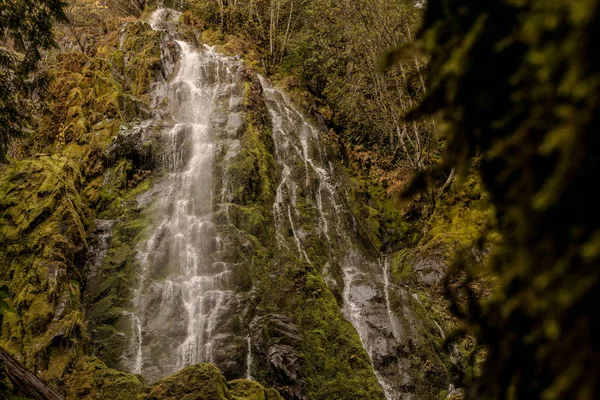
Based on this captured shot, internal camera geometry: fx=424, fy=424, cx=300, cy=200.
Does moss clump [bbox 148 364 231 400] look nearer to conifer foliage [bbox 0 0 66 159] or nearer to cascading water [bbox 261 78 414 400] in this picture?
conifer foliage [bbox 0 0 66 159]

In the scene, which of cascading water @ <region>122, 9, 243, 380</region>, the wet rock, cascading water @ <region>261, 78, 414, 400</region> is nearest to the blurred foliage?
the wet rock

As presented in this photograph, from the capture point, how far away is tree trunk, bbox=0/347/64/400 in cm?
411

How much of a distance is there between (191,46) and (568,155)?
24.8 metres

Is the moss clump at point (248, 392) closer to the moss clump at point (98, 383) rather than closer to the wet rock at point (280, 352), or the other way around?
the moss clump at point (98, 383)

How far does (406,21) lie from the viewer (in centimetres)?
1530

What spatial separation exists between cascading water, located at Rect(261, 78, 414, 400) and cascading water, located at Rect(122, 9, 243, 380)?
253 cm

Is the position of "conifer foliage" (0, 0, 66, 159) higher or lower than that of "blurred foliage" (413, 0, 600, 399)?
lower

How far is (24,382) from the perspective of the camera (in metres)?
4.21

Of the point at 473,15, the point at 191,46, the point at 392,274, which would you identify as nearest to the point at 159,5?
the point at 191,46

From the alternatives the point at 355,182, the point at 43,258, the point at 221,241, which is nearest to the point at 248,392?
the point at 221,241

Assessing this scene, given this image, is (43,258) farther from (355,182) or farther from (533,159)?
(355,182)

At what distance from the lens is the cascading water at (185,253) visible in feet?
37.7

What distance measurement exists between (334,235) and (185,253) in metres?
5.93

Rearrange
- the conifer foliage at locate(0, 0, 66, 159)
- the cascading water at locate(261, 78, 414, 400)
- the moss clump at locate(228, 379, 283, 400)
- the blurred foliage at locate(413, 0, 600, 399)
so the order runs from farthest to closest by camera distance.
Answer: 1. the cascading water at locate(261, 78, 414, 400)
2. the moss clump at locate(228, 379, 283, 400)
3. the conifer foliage at locate(0, 0, 66, 159)
4. the blurred foliage at locate(413, 0, 600, 399)
